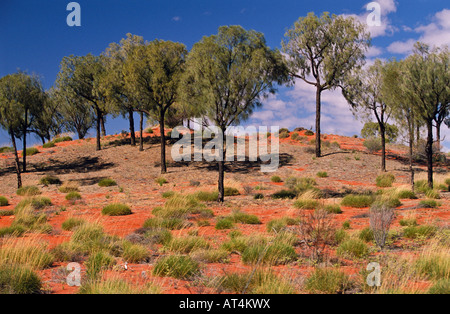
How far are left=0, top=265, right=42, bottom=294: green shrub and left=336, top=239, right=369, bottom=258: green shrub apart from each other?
7118 millimetres

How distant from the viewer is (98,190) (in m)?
25.5

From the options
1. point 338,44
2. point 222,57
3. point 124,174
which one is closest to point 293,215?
point 222,57

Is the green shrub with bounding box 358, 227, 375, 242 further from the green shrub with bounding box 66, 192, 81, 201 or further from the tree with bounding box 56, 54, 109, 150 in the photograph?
the tree with bounding box 56, 54, 109, 150

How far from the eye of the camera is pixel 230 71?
19.5 metres

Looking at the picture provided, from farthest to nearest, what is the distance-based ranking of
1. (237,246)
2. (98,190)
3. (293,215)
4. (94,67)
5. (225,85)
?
(94,67), (98,190), (225,85), (293,215), (237,246)

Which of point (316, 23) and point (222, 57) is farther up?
point (316, 23)

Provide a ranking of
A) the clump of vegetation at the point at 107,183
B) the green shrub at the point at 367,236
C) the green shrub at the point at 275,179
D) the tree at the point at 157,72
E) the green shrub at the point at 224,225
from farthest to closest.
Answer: the tree at the point at 157,72, the green shrub at the point at 275,179, the clump of vegetation at the point at 107,183, the green shrub at the point at 224,225, the green shrub at the point at 367,236

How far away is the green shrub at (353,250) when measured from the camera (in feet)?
30.0

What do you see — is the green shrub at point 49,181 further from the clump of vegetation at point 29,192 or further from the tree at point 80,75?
the tree at point 80,75

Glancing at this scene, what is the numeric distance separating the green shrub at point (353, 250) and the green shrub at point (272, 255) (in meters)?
Answer: 1.27

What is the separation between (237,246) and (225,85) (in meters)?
11.6

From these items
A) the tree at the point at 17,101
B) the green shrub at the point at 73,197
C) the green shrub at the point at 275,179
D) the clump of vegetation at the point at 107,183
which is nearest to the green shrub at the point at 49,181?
the tree at the point at 17,101

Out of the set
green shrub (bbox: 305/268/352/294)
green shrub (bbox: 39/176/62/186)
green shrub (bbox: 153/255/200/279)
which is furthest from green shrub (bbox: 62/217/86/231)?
green shrub (bbox: 39/176/62/186)
